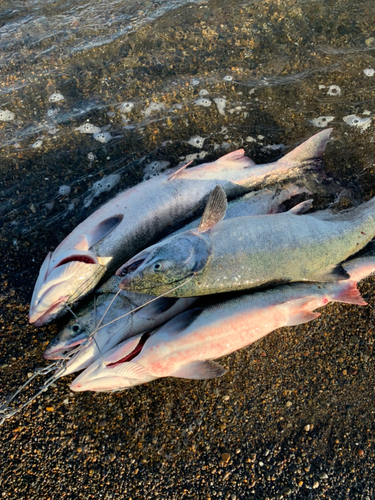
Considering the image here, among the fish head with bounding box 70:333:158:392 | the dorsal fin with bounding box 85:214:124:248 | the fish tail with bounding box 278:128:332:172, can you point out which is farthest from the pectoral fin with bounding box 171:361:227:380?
the fish tail with bounding box 278:128:332:172

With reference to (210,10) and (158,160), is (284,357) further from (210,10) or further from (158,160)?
(210,10)

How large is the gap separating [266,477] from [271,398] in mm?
857

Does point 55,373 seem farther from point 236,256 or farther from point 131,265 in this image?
point 236,256

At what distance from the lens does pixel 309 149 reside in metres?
5.04

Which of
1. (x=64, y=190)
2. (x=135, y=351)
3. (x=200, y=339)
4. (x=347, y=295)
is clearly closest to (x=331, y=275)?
(x=347, y=295)

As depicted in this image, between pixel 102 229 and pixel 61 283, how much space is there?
2.83ft

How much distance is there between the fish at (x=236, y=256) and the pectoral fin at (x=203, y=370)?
2.58ft

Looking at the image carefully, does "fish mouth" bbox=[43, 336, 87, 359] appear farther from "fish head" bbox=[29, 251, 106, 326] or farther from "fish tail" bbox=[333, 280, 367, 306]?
"fish tail" bbox=[333, 280, 367, 306]

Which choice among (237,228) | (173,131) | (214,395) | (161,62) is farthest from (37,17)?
(214,395)

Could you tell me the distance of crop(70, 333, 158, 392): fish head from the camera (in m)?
3.96

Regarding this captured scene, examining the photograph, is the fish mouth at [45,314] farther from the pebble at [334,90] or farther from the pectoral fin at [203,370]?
the pebble at [334,90]

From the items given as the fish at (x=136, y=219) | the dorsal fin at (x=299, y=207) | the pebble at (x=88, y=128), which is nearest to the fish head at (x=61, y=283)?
the fish at (x=136, y=219)

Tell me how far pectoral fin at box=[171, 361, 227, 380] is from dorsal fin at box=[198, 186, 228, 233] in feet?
5.04

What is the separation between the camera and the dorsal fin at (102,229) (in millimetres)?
4559
